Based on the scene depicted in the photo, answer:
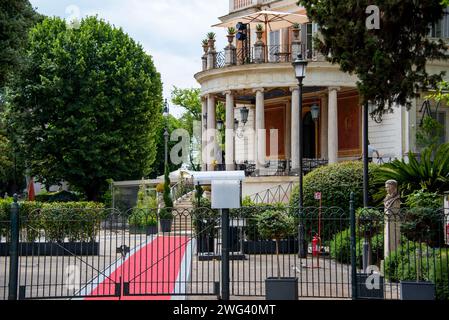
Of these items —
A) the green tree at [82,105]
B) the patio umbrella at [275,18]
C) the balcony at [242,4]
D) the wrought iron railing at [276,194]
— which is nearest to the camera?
the wrought iron railing at [276,194]

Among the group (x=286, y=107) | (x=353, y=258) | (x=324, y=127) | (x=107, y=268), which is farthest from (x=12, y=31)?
(x=286, y=107)

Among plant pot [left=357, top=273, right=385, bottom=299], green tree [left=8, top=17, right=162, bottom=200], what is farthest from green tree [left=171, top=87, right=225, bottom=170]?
plant pot [left=357, top=273, right=385, bottom=299]

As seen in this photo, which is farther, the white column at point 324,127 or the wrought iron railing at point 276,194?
the white column at point 324,127

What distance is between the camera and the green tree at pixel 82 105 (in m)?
46.0

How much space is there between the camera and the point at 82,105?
46.0 meters

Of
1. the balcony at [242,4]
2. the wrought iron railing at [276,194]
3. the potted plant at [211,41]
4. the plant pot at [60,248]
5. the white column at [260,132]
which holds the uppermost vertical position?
the balcony at [242,4]

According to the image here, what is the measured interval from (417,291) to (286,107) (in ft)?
97.4

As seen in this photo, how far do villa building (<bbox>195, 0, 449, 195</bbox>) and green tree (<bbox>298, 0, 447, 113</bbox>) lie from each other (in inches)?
554

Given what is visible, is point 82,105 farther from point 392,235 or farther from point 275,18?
point 392,235

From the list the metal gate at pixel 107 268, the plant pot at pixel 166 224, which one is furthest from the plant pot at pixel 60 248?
the plant pot at pixel 166 224

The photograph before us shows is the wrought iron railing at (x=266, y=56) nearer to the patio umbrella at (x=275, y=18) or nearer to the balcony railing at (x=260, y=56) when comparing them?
the balcony railing at (x=260, y=56)

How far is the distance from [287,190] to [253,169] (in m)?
3.33

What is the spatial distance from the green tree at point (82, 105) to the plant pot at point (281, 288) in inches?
1306
